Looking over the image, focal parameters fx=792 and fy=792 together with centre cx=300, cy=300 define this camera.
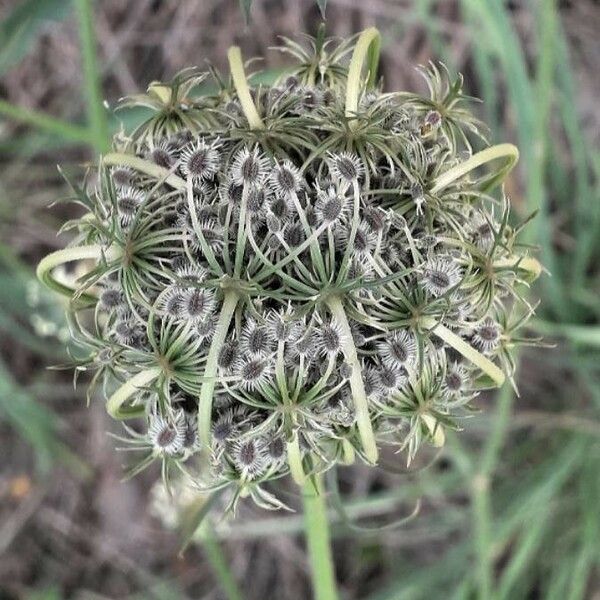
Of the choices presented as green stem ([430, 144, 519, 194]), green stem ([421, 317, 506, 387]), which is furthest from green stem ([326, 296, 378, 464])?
green stem ([430, 144, 519, 194])

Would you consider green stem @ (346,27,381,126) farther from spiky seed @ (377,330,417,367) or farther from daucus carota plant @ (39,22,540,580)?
spiky seed @ (377,330,417,367)

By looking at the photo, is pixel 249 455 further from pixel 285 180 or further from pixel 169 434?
pixel 285 180

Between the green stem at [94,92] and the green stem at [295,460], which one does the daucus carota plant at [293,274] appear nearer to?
the green stem at [295,460]

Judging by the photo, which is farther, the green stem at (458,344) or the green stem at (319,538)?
the green stem at (319,538)

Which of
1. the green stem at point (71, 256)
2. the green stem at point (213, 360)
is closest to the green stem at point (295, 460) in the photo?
the green stem at point (213, 360)

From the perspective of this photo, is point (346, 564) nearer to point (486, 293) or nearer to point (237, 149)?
point (486, 293)

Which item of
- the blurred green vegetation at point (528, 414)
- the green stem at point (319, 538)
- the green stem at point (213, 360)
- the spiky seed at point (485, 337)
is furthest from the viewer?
the blurred green vegetation at point (528, 414)

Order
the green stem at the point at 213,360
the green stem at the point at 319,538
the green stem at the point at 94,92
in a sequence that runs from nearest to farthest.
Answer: the green stem at the point at 213,360
the green stem at the point at 319,538
the green stem at the point at 94,92

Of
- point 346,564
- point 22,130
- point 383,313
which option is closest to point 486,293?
point 383,313
